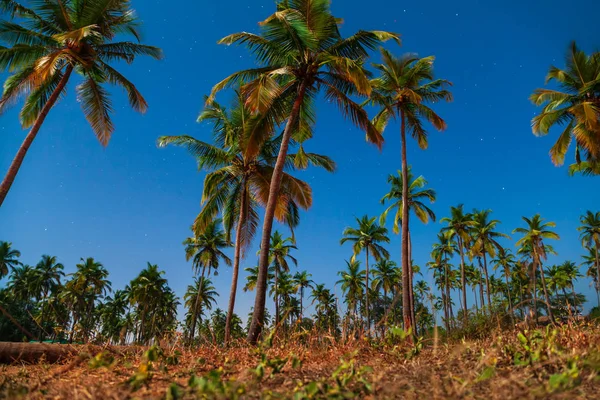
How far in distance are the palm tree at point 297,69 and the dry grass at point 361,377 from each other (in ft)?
17.2

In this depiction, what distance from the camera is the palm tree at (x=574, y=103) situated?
14289 millimetres

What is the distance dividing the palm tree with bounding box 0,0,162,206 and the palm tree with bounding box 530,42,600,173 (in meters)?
16.5

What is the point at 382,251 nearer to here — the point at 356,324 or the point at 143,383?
the point at 356,324

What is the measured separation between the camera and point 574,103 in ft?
51.6

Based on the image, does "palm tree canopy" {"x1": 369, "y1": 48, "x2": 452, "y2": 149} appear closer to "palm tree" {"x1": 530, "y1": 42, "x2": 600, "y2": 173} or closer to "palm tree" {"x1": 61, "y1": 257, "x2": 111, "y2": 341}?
"palm tree" {"x1": 530, "y1": 42, "x2": 600, "y2": 173}

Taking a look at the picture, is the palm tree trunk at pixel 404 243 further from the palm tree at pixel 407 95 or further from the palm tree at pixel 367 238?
the palm tree at pixel 367 238

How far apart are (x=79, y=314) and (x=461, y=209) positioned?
43.9m

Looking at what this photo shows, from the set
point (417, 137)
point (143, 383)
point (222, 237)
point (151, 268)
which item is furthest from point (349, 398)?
point (151, 268)

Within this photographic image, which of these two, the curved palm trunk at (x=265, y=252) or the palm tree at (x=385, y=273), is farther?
the palm tree at (x=385, y=273)

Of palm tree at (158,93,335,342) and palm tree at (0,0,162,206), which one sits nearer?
palm tree at (0,0,162,206)

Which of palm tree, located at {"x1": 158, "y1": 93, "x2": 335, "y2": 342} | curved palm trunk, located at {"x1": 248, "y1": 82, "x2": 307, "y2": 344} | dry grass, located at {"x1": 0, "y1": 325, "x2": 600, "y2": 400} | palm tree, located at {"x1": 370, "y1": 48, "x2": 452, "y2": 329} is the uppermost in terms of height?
palm tree, located at {"x1": 370, "y1": 48, "x2": 452, "y2": 329}

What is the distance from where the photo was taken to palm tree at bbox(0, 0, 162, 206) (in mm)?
10859

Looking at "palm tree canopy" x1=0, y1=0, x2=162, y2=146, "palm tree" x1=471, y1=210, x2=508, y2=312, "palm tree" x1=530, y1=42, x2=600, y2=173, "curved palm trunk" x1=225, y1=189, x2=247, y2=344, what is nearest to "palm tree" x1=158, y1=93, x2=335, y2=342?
"curved palm trunk" x1=225, y1=189, x2=247, y2=344

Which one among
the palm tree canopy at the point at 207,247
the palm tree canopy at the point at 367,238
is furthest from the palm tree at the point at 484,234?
the palm tree canopy at the point at 207,247
